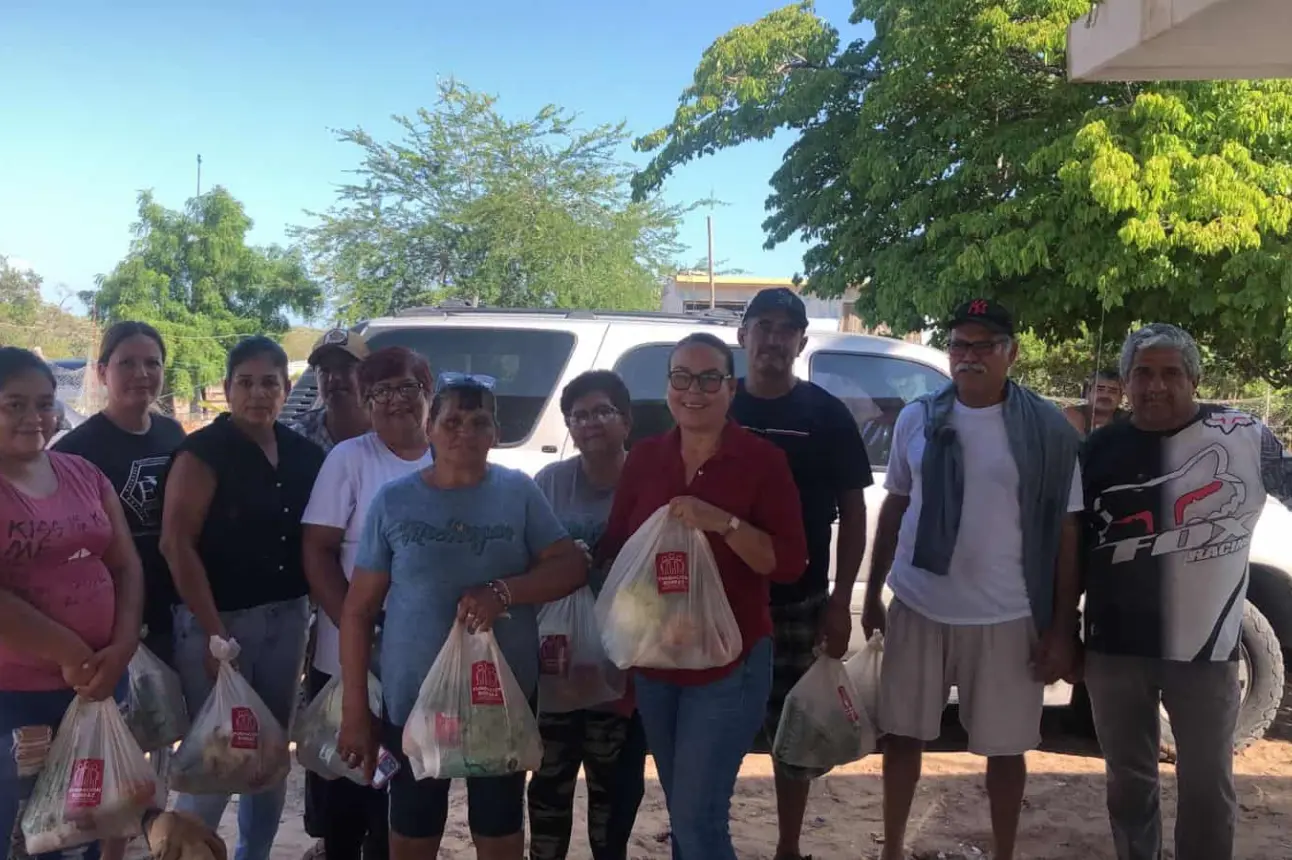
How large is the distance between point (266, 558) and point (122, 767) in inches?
26.1

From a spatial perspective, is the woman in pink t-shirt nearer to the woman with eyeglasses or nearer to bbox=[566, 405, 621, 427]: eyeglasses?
the woman with eyeglasses

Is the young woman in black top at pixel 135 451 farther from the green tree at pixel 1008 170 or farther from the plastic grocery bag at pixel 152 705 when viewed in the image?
the green tree at pixel 1008 170

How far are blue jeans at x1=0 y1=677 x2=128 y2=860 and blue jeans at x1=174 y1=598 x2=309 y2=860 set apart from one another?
1.17 feet

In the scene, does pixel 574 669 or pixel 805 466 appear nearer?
pixel 574 669

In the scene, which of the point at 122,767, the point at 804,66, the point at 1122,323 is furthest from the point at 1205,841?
the point at 804,66

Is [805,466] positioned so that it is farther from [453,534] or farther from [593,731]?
[453,534]

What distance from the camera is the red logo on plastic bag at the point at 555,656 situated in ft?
9.42

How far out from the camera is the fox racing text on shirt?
2.94m

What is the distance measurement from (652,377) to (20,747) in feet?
9.56

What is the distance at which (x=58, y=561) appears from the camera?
8.73 feet

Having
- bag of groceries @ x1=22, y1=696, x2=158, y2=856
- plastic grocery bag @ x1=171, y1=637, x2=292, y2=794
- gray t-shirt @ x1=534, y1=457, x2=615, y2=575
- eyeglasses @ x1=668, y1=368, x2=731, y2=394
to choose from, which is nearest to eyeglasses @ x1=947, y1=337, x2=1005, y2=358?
eyeglasses @ x1=668, y1=368, x2=731, y2=394

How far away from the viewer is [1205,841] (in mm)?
2992

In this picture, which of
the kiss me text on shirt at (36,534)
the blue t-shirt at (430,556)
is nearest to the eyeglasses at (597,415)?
the blue t-shirt at (430,556)

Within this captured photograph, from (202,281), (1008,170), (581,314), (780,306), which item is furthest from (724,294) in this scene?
(780,306)
